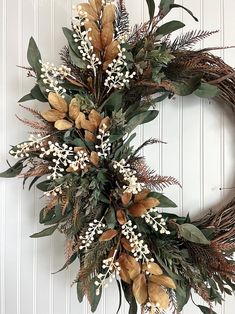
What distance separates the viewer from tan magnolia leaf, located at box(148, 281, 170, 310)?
1043mm

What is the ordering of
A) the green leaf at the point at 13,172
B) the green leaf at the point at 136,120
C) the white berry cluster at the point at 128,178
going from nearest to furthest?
the white berry cluster at the point at 128,178
the green leaf at the point at 136,120
the green leaf at the point at 13,172

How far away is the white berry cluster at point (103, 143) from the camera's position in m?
1.08

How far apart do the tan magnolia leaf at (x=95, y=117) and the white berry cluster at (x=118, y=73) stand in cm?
9

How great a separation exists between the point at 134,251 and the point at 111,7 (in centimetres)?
68

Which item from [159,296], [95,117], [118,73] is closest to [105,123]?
[95,117]

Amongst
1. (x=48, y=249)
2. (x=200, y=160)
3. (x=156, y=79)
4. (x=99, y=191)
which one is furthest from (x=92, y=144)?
(x=48, y=249)

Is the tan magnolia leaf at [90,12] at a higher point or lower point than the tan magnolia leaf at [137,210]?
higher

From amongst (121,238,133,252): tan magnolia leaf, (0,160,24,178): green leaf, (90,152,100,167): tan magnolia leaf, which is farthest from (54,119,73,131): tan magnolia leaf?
(121,238,133,252): tan magnolia leaf

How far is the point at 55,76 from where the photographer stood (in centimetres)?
113

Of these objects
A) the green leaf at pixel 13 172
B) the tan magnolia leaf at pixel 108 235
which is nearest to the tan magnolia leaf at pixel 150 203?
the tan magnolia leaf at pixel 108 235

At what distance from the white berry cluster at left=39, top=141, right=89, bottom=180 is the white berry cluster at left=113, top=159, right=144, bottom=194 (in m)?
0.09

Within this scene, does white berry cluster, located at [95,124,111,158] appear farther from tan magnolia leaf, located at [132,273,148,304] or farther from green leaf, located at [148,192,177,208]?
tan magnolia leaf, located at [132,273,148,304]

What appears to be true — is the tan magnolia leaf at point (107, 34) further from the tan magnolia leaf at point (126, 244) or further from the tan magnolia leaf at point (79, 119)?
the tan magnolia leaf at point (126, 244)

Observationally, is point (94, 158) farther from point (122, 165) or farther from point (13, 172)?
point (13, 172)
